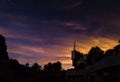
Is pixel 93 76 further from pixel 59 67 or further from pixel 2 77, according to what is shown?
pixel 59 67

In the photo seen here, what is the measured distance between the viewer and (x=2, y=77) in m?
53.3

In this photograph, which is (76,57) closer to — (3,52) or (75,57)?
(75,57)

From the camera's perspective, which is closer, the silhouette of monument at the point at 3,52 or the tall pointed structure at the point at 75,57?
the silhouette of monument at the point at 3,52

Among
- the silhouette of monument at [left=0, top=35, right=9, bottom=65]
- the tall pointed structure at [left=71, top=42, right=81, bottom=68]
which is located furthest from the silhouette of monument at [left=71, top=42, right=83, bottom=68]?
the silhouette of monument at [left=0, top=35, right=9, bottom=65]

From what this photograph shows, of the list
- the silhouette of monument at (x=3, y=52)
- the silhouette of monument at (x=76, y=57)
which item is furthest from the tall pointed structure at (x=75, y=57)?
the silhouette of monument at (x=3, y=52)

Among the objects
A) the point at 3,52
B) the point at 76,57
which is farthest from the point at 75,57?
the point at 3,52

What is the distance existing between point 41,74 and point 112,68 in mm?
31251

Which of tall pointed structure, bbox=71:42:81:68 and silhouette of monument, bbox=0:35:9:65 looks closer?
silhouette of monument, bbox=0:35:9:65

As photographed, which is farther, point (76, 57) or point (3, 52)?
point (76, 57)

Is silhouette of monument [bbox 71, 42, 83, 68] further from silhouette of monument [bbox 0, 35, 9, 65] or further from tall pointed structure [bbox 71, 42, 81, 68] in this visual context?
silhouette of monument [bbox 0, 35, 9, 65]

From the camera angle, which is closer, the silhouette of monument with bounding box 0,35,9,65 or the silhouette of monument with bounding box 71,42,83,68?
the silhouette of monument with bounding box 0,35,9,65

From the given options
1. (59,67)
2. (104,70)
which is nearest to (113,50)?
(104,70)

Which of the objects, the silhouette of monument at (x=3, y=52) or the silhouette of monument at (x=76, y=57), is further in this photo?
the silhouette of monument at (x=76, y=57)

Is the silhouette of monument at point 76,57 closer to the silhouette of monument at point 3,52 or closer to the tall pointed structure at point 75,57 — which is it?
the tall pointed structure at point 75,57
